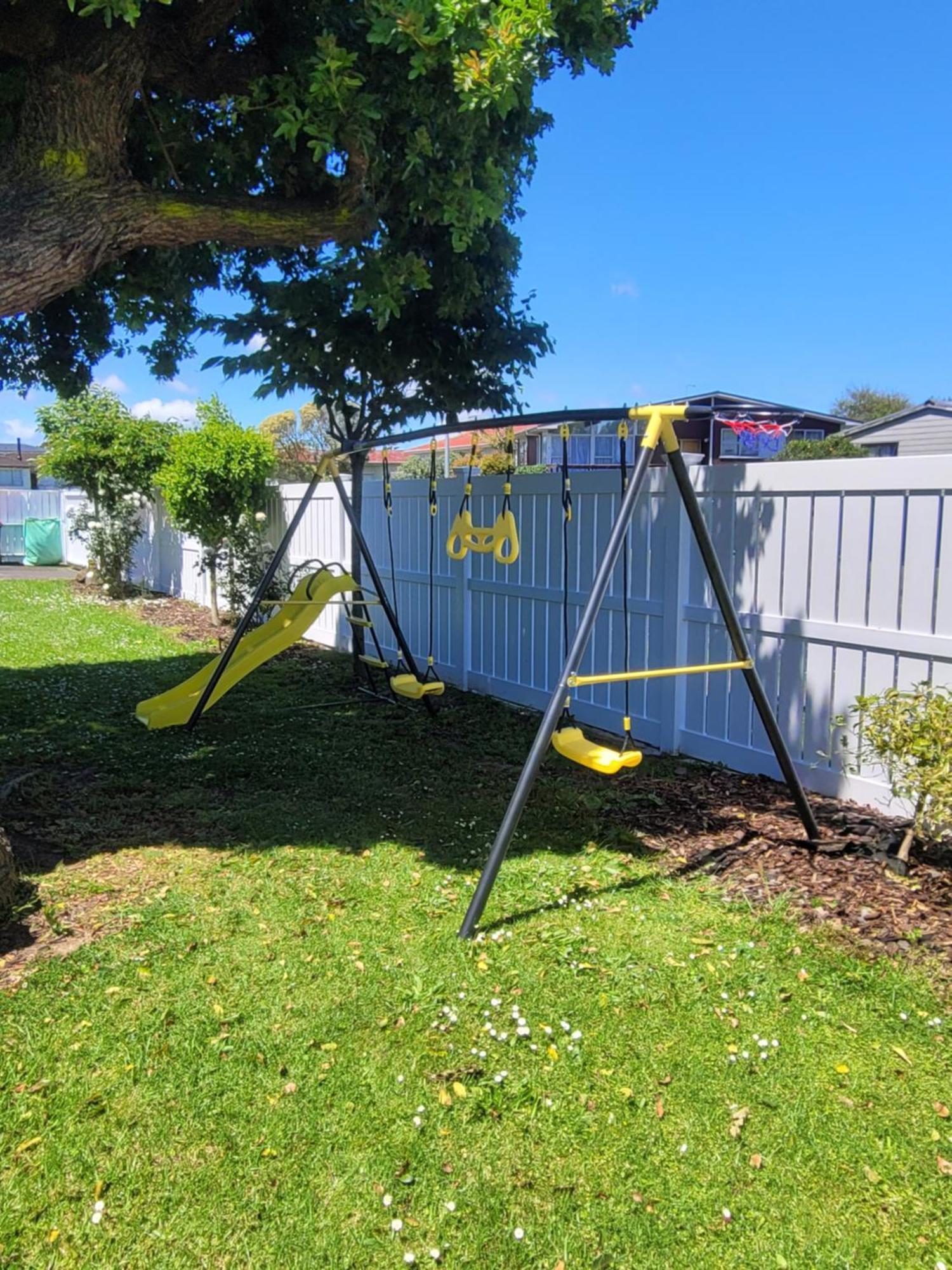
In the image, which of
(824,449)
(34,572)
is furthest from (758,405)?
(34,572)

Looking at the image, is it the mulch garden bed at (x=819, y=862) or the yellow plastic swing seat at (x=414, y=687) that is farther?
the yellow plastic swing seat at (x=414, y=687)

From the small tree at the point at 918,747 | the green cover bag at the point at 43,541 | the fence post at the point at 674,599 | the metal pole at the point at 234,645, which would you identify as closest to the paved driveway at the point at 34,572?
the green cover bag at the point at 43,541

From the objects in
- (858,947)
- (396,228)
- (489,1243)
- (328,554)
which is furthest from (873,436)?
(489,1243)

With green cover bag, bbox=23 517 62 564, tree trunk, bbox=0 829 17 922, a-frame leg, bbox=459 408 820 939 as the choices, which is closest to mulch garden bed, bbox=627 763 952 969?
a-frame leg, bbox=459 408 820 939

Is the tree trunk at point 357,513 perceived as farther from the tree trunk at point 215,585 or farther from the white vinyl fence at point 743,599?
the tree trunk at point 215,585

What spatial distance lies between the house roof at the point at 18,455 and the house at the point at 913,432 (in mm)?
41395

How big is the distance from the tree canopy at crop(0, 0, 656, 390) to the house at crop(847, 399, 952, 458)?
68.7 ft

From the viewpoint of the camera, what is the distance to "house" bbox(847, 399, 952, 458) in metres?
22.6

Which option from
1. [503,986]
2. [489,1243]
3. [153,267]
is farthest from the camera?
[153,267]

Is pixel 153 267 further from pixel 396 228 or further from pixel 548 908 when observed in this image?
pixel 548 908

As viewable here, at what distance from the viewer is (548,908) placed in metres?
3.41

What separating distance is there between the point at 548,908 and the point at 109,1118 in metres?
1.66

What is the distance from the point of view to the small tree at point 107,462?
45.9 ft

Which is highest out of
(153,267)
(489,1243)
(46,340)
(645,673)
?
(153,267)
